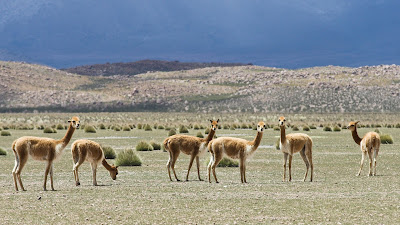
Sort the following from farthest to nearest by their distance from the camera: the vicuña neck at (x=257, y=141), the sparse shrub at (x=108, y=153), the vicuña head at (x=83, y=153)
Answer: the sparse shrub at (x=108, y=153)
the vicuña neck at (x=257, y=141)
the vicuña head at (x=83, y=153)

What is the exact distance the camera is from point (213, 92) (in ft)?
437

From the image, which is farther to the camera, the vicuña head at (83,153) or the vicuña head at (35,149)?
the vicuña head at (83,153)

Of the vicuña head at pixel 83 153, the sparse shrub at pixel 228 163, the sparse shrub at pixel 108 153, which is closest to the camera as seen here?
the vicuña head at pixel 83 153

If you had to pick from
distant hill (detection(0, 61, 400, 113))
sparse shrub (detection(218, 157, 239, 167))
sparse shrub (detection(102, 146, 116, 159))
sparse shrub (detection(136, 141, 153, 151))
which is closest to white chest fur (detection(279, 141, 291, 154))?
sparse shrub (detection(218, 157, 239, 167))

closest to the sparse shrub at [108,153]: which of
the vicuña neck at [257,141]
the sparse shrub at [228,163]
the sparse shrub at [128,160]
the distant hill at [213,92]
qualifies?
the sparse shrub at [128,160]

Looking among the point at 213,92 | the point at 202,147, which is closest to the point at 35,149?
the point at 202,147

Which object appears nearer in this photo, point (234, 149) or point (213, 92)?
point (234, 149)

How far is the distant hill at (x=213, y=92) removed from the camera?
112m

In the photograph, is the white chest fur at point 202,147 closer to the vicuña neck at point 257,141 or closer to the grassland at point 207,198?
the grassland at point 207,198

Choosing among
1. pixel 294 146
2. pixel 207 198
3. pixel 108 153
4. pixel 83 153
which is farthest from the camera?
pixel 108 153

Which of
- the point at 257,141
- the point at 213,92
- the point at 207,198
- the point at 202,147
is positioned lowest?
the point at 207,198

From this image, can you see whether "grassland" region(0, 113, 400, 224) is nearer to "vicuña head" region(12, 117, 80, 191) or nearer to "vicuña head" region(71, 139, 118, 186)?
"vicuña head" region(71, 139, 118, 186)

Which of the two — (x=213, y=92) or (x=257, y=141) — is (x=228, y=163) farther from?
(x=213, y=92)

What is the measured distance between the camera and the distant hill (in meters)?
112
